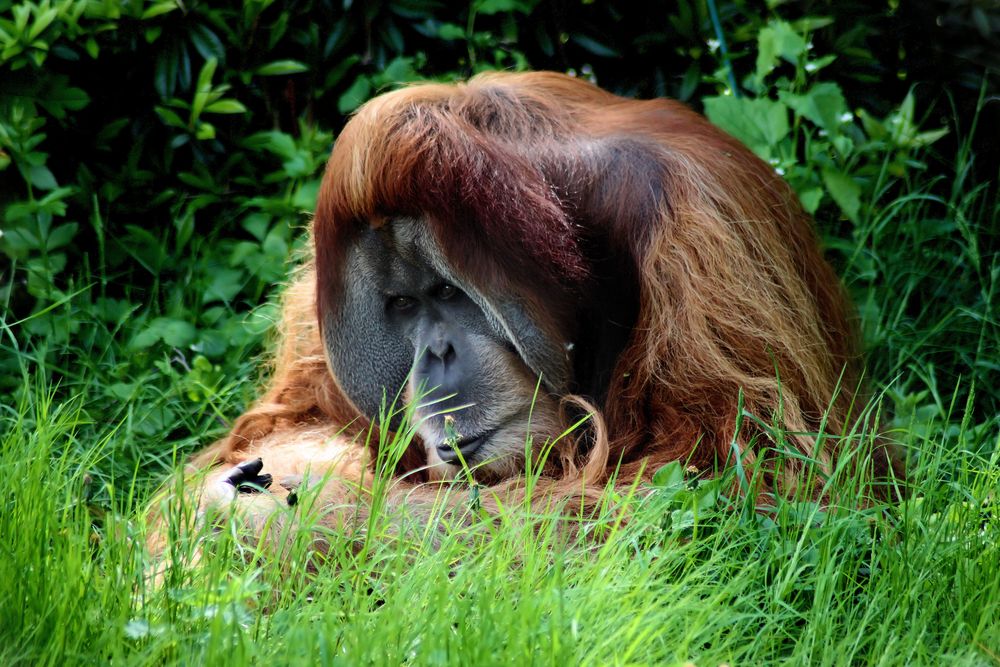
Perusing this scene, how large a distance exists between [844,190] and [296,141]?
174cm

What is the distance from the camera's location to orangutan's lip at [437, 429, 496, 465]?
2.76 m

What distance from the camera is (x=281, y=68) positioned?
407cm

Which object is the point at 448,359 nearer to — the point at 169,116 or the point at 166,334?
the point at 166,334

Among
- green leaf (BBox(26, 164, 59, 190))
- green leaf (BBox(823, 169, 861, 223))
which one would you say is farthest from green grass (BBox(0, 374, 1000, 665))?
green leaf (BBox(26, 164, 59, 190))

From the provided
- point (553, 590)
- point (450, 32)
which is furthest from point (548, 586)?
point (450, 32)

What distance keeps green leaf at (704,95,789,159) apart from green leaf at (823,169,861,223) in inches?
8.9

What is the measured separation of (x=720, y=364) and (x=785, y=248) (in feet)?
1.25

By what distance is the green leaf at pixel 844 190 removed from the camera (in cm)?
367

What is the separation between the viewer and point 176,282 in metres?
4.02

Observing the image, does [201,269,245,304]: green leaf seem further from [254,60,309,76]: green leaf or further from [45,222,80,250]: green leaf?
[254,60,309,76]: green leaf

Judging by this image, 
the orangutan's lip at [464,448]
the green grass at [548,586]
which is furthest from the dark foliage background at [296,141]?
the orangutan's lip at [464,448]

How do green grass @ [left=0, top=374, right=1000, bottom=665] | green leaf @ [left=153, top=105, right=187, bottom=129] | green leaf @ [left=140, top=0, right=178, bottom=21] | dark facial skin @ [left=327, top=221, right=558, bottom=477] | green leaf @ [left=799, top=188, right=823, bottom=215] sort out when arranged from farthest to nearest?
green leaf @ [left=153, top=105, right=187, bottom=129] → green leaf @ [left=140, top=0, right=178, bottom=21] → green leaf @ [left=799, top=188, right=823, bottom=215] → dark facial skin @ [left=327, top=221, right=558, bottom=477] → green grass @ [left=0, top=374, right=1000, bottom=665]

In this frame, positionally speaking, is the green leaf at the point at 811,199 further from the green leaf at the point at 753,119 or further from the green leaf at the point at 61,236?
the green leaf at the point at 61,236

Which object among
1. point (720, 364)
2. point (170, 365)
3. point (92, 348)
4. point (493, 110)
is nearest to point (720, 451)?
point (720, 364)
